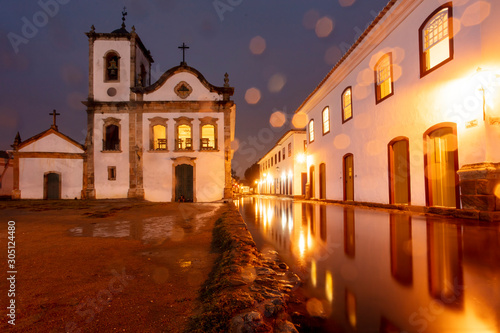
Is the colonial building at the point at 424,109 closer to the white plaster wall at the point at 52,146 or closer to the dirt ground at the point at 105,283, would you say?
the dirt ground at the point at 105,283

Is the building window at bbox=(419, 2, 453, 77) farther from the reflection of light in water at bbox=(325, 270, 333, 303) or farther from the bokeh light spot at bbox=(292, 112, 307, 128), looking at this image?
the bokeh light spot at bbox=(292, 112, 307, 128)

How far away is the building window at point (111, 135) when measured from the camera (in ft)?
59.1

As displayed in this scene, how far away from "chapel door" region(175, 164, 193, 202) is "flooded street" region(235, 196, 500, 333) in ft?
48.1

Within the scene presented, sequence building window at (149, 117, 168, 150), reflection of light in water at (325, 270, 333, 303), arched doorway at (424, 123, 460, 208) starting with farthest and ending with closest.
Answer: building window at (149, 117, 168, 150) → arched doorway at (424, 123, 460, 208) → reflection of light in water at (325, 270, 333, 303)

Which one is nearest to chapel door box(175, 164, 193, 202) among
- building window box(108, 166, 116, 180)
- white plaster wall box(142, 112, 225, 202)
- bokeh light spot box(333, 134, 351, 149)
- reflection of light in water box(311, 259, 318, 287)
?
white plaster wall box(142, 112, 225, 202)

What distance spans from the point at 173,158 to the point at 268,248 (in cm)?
1525

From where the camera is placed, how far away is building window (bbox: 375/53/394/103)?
9.48 meters

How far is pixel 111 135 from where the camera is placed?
18719 mm

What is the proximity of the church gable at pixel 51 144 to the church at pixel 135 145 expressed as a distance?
6cm

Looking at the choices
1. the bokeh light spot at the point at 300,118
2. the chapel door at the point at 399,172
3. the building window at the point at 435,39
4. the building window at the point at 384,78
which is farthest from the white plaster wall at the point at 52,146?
the building window at the point at 435,39

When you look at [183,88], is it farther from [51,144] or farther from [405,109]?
[405,109]

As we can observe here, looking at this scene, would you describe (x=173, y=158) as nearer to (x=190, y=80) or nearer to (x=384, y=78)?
(x=190, y=80)

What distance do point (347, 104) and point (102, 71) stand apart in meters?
17.4

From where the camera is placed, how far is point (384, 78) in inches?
391
